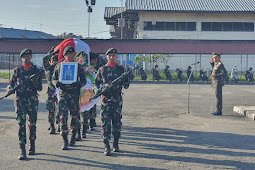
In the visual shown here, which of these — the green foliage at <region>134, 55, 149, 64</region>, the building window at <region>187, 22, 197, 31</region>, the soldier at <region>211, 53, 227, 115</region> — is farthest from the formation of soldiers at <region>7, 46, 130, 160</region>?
the building window at <region>187, 22, 197, 31</region>

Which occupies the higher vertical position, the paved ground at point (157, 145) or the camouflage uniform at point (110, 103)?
the camouflage uniform at point (110, 103)

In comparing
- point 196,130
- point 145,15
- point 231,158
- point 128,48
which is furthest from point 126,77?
point 145,15

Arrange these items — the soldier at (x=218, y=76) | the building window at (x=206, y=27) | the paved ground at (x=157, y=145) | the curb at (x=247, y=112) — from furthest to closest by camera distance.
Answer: the building window at (x=206, y=27)
the soldier at (x=218, y=76)
the curb at (x=247, y=112)
the paved ground at (x=157, y=145)

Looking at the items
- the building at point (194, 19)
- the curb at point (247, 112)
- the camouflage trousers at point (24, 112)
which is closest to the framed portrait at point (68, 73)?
the camouflage trousers at point (24, 112)

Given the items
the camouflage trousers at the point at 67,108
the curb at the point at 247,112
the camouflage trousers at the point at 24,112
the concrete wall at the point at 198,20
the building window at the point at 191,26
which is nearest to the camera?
the camouflage trousers at the point at 24,112

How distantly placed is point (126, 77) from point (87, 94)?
1.66 metres

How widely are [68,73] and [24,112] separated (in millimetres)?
1134

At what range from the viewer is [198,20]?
38.5m

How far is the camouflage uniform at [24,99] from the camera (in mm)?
6258

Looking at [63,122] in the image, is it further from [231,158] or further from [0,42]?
[0,42]

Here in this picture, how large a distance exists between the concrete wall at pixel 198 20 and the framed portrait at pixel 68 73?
31.7 metres

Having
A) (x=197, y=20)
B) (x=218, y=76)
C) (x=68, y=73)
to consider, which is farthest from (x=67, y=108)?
(x=197, y=20)

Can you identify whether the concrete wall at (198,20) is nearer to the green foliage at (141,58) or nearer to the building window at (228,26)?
the building window at (228,26)

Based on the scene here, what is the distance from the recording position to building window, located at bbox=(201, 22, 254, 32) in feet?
127
